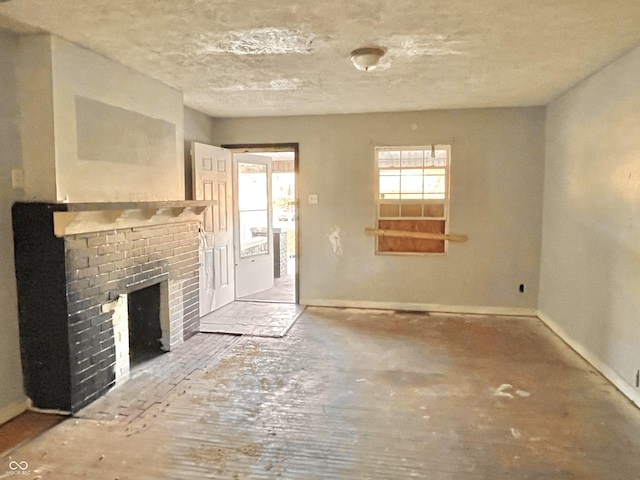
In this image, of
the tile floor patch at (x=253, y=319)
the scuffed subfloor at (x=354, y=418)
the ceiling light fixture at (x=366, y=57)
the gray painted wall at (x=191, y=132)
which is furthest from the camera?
the gray painted wall at (x=191, y=132)

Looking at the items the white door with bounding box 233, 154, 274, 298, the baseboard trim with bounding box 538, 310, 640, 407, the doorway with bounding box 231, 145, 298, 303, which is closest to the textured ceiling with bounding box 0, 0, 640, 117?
the doorway with bounding box 231, 145, 298, 303

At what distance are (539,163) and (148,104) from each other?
414cm

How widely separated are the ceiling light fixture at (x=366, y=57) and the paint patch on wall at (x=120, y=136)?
5.92ft

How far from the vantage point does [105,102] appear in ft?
10.3

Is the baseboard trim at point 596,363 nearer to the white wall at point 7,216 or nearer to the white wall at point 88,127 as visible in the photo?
the white wall at point 88,127

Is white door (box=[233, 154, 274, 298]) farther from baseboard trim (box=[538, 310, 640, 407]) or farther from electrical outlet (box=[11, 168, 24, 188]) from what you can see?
baseboard trim (box=[538, 310, 640, 407])

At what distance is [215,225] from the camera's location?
5172mm

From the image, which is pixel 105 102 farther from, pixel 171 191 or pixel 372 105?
pixel 372 105

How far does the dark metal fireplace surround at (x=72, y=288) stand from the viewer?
2699 mm

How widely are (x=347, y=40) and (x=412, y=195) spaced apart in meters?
2.82

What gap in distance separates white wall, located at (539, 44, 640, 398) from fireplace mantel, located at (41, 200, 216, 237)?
3.42 metres

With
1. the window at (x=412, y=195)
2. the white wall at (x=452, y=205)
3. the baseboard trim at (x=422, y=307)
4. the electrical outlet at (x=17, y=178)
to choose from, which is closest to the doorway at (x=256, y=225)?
the white wall at (x=452, y=205)

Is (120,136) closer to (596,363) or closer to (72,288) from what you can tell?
(72,288)

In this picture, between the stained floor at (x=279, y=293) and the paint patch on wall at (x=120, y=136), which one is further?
the stained floor at (x=279, y=293)
